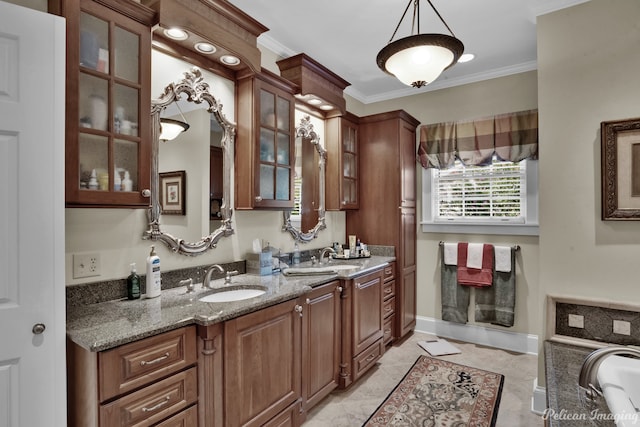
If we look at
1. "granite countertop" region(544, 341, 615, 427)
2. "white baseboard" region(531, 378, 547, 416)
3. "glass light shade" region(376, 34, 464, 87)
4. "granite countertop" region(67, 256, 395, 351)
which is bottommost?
"white baseboard" region(531, 378, 547, 416)

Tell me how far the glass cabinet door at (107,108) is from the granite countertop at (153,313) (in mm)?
520

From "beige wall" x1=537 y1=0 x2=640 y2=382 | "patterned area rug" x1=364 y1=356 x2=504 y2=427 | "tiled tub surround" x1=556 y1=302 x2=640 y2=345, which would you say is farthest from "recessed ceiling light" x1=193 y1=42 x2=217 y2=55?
"tiled tub surround" x1=556 y1=302 x2=640 y2=345

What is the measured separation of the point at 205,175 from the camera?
2.36 metres

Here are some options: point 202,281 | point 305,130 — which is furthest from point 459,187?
point 202,281

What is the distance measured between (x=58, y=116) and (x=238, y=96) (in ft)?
4.52

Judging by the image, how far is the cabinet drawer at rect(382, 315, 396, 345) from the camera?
10.8 ft

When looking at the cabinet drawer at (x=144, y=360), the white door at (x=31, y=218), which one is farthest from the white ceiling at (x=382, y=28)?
the cabinet drawer at (x=144, y=360)

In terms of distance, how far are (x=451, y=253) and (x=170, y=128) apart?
2998mm

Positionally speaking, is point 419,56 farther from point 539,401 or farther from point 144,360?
point 539,401

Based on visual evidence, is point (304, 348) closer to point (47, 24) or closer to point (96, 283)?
point (96, 283)

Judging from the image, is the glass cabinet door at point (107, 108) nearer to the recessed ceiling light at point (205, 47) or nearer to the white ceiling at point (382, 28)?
the recessed ceiling light at point (205, 47)

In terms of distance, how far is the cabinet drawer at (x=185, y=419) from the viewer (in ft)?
4.78

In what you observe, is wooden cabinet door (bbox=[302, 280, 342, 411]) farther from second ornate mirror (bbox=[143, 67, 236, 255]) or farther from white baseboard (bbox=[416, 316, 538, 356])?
white baseboard (bbox=[416, 316, 538, 356])

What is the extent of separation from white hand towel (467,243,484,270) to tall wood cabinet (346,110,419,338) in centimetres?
60
